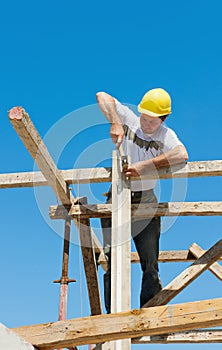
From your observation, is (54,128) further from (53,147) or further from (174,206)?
(174,206)

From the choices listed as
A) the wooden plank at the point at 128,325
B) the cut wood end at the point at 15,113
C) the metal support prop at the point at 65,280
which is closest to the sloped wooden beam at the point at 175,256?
the metal support prop at the point at 65,280

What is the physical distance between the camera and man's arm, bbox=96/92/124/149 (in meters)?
5.09

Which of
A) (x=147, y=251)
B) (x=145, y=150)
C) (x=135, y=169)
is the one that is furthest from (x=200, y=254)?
(x=135, y=169)

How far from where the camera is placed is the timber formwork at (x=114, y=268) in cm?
313

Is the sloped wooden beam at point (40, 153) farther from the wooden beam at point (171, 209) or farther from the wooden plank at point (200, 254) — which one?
the wooden plank at point (200, 254)

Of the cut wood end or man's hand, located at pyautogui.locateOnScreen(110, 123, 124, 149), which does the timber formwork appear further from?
man's hand, located at pyautogui.locateOnScreen(110, 123, 124, 149)

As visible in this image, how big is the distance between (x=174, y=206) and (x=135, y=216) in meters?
0.36

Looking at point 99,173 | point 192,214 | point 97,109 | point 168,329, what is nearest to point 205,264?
point 192,214

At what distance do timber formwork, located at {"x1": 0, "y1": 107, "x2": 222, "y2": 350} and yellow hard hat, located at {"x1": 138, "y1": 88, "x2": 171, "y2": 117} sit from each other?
0.54 m

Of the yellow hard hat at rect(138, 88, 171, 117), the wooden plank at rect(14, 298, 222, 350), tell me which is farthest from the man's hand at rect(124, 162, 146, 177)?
the wooden plank at rect(14, 298, 222, 350)

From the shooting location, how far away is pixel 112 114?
5.21 m

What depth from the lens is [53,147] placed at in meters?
4.98

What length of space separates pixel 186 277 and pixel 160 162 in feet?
3.91

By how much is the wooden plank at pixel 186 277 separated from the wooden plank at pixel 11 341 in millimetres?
2434
